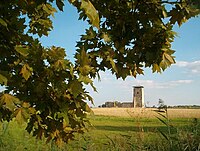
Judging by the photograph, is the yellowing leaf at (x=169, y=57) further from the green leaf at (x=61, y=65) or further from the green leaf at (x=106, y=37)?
the green leaf at (x=61, y=65)

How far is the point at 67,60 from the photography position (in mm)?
3170

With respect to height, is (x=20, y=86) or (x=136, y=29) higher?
(x=136, y=29)

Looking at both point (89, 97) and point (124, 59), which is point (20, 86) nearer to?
point (89, 97)

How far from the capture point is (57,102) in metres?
3.19

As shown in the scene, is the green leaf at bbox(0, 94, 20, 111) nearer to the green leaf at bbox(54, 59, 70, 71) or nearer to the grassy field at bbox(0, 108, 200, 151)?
the grassy field at bbox(0, 108, 200, 151)

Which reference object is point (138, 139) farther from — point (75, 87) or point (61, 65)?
point (75, 87)

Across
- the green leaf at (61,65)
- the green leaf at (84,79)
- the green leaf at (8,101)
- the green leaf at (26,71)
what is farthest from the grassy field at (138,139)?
the green leaf at (84,79)

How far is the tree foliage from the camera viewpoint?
301cm

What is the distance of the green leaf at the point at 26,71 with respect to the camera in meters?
3.12

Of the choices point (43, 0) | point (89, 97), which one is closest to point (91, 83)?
point (89, 97)

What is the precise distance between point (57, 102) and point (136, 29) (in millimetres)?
1180

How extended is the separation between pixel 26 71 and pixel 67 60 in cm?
39

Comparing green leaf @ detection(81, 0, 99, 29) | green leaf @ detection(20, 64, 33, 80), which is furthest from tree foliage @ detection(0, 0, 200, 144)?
green leaf @ detection(81, 0, 99, 29)

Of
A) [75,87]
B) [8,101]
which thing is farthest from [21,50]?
[75,87]
